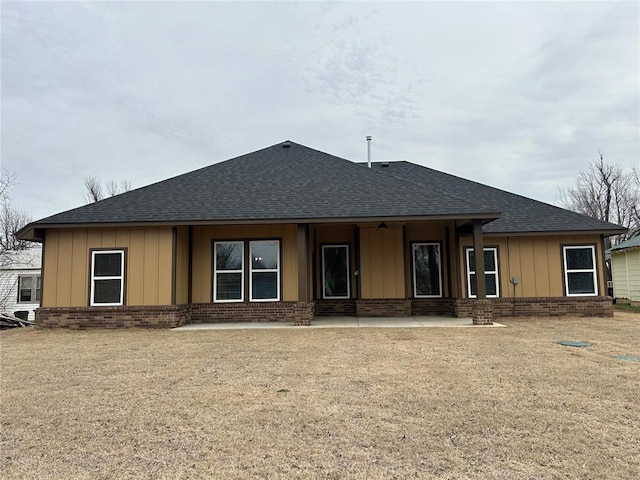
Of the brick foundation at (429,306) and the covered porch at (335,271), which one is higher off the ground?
the covered porch at (335,271)

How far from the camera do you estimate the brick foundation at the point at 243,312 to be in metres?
12.1

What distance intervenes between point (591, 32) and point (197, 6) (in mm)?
12016

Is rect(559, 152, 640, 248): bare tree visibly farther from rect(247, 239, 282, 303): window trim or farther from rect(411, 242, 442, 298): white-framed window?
rect(247, 239, 282, 303): window trim

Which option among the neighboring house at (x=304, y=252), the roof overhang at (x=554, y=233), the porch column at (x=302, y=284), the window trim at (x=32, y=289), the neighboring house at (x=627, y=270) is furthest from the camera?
the window trim at (x=32, y=289)

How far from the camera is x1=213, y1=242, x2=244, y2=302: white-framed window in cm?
1226

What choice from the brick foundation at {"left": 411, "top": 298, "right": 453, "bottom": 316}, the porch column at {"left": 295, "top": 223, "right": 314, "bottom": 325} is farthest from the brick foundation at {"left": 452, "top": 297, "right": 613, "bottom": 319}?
the porch column at {"left": 295, "top": 223, "right": 314, "bottom": 325}

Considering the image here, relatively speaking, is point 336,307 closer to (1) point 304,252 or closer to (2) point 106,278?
Answer: (1) point 304,252

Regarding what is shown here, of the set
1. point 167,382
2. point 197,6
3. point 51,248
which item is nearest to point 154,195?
point 51,248

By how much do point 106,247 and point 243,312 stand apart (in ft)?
12.6

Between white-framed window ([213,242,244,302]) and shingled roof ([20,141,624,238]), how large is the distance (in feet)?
4.18

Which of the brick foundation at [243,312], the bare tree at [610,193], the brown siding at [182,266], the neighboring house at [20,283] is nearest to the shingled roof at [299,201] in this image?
the brown siding at [182,266]

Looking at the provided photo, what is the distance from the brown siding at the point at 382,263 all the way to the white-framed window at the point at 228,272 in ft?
11.4

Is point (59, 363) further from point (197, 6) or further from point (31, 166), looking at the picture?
point (31, 166)

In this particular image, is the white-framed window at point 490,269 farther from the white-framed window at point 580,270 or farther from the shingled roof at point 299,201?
the white-framed window at point 580,270
